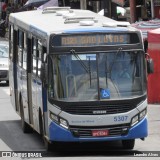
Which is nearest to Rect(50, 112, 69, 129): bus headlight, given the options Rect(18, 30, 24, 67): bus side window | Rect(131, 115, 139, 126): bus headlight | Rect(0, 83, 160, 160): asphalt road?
Rect(0, 83, 160, 160): asphalt road

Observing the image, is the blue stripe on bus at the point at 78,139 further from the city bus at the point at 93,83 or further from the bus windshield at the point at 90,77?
the bus windshield at the point at 90,77

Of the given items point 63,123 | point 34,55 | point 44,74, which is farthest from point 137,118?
point 34,55

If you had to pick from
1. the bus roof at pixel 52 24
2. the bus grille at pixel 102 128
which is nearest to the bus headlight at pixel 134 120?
the bus grille at pixel 102 128

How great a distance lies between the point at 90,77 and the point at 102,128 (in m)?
1.03

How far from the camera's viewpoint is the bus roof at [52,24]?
16.5 metres

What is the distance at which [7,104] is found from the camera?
2727cm

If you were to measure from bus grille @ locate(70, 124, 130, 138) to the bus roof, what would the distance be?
195 cm

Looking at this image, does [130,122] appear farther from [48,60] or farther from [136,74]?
[48,60]

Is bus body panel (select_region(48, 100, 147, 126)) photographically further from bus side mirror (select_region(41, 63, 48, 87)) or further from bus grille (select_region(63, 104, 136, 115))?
bus side mirror (select_region(41, 63, 48, 87))

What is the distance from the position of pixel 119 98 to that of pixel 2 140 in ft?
13.3

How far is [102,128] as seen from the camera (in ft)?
52.5

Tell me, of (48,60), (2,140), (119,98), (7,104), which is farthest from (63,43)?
(7,104)

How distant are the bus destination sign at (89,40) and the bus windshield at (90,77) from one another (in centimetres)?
21

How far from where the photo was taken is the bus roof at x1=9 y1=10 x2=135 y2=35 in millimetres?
16469
